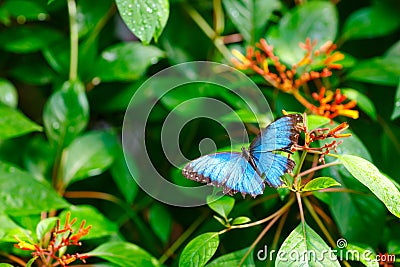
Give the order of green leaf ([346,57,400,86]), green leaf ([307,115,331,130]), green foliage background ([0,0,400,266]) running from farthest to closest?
1. green leaf ([346,57,400,86])
2. green foliage background ([0,0,400,266])
3. green leaf ([307,115,331,130])

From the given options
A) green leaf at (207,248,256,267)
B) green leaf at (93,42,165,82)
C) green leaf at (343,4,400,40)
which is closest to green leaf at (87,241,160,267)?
green leaf at (207,248,256,267)

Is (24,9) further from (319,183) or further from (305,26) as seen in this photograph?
(319,183)

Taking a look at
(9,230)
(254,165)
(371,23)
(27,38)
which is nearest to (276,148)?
(254,165)

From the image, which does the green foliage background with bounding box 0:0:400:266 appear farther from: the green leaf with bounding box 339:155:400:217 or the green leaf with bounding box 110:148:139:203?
the green leaf with bounding box 339:155:400:217

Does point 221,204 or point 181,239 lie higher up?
point 221,204

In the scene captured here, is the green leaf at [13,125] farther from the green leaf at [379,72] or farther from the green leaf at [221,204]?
the green leaf at [379,72]

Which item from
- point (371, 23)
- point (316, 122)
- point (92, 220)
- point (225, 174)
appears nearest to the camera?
point (225, 174)
